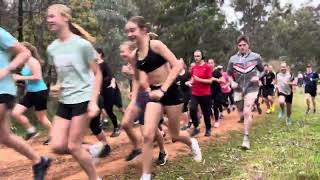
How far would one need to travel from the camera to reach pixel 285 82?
15.2 metres

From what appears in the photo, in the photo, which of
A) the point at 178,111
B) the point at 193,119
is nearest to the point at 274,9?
the point at 193,119

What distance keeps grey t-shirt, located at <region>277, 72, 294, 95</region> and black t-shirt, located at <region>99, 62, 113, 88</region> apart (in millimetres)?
6017

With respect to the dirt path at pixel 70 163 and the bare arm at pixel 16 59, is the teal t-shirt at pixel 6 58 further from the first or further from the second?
the dirt path at pixel 70 163

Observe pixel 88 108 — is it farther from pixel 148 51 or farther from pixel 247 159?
pixel 247 159

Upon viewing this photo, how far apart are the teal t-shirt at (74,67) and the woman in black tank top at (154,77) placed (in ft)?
2.54

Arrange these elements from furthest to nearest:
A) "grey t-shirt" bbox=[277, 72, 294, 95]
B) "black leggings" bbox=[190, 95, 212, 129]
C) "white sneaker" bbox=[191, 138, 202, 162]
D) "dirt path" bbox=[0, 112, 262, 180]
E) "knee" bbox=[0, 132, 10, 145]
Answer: "grey t-shirt" bbox=[277, 72, 294, 95]
"black leggings" bbox=[190, 95, 212, 129]
"white sneaker" bbox=[191, 138, 202, 162]
"dirt path" bbox=[0, 112, 262, 180]
"knee" bbox=[0, 132, 10, 145]

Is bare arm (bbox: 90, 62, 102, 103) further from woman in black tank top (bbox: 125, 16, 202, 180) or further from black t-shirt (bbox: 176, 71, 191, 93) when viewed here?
black t-shirt (bbox: 176, 71, 191, 93)

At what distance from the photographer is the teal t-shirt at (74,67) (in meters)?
5.80

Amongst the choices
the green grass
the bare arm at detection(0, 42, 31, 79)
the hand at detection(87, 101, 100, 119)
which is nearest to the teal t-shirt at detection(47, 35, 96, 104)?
the hand at detection(87, 101, 100, 119)

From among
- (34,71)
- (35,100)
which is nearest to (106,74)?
(35,100)

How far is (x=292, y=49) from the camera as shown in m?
73.8

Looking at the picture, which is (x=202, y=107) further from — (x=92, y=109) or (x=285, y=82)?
(x=92, y=109)

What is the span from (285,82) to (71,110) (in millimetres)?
10402

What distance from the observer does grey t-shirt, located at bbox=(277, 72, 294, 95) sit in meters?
15.1
